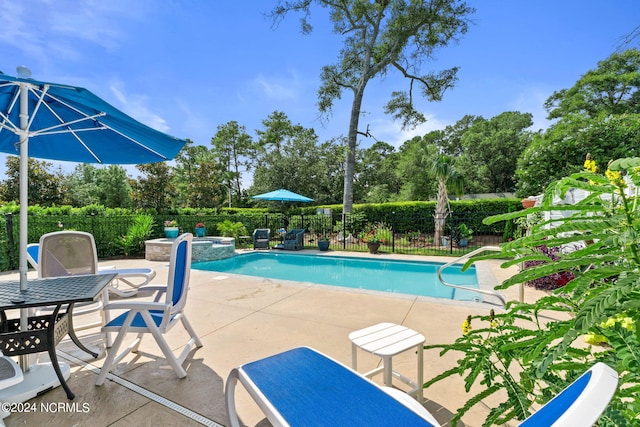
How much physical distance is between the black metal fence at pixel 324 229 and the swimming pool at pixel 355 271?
63.5 inches

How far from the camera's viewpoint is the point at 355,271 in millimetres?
8883

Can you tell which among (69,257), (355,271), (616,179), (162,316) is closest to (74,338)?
(162,316)

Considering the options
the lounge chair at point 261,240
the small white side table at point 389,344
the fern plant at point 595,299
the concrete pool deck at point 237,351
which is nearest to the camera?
the fern plant at point 595,299

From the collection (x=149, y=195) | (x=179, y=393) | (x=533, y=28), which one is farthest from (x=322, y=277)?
(x=149, y=195)

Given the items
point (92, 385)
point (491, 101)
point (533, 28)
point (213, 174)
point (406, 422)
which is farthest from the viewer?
point (491, 101)

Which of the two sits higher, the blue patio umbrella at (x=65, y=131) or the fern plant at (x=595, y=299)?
the blue patio umbrella at (x=65, y=131)

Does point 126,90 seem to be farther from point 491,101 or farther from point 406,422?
point 491,101

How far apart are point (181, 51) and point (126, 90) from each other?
3535 mm

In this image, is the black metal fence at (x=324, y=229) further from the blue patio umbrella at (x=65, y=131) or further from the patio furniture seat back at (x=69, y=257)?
the patio furniture seat back at (x=69, y=257)

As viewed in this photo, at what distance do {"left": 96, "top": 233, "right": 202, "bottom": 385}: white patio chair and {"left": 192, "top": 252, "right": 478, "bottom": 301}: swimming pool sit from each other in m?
4.82

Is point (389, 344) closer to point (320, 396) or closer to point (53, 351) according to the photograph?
point (320, 396)

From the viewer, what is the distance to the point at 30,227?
7.86 metres

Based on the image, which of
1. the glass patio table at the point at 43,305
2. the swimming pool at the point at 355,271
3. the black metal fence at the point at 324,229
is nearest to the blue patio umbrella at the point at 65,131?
the glass patio table at the point at 43,305

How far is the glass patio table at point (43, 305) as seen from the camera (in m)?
1.95
